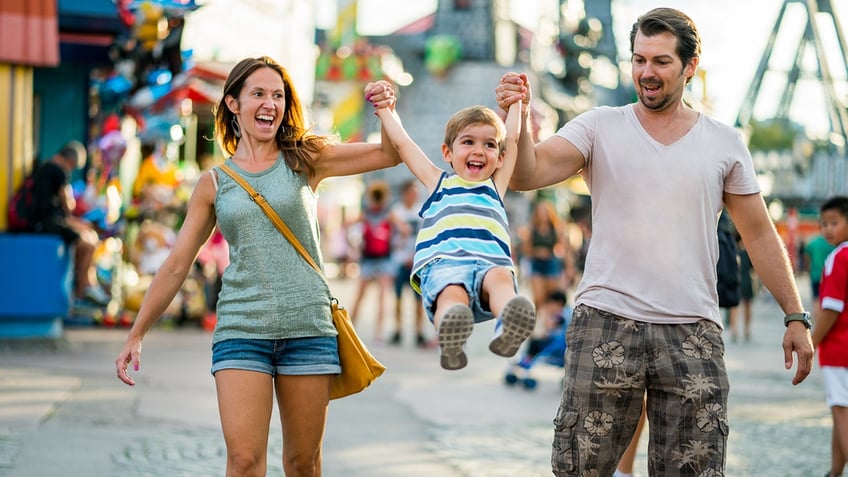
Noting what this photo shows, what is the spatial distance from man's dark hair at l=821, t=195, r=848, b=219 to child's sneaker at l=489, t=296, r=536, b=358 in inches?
138

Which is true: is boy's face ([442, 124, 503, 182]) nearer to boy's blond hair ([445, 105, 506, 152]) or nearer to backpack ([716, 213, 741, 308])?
boy's blond hair ([445, 105, 506, 152])

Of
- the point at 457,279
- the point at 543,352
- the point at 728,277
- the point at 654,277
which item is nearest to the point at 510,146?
the point at 457,279

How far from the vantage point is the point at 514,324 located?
3.95 meters

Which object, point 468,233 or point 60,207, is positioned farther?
point 60,207

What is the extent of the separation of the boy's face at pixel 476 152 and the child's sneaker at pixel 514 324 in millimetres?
583

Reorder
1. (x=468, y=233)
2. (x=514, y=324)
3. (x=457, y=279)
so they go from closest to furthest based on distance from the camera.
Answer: (x=514, y=324) → (x=457, y=279) → (x=468, y=233)

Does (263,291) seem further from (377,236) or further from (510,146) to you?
(377,236)

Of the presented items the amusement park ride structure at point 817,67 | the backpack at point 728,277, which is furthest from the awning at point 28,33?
the amusement park ride structure at point 817,67

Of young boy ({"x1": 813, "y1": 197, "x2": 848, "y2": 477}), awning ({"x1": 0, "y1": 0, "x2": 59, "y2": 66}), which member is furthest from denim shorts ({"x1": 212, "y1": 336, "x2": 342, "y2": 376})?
awning ({"x1": 0, "y1": 0, "x2": 59, "y2": 66})

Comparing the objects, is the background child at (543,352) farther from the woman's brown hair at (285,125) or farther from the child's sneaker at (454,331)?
the child's sneaker at (454,331)

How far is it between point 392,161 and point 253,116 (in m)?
0.58

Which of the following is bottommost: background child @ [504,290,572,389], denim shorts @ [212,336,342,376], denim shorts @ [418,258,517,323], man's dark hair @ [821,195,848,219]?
background child @ [504,290,572,389]

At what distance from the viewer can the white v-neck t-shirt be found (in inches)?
172

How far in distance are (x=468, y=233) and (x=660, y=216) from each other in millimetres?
710
